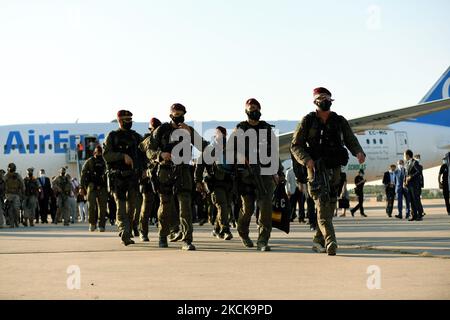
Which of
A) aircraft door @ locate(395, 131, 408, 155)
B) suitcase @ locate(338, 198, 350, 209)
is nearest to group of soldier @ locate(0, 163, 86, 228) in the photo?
suitcase @ locate(338, 198, 350, 209)

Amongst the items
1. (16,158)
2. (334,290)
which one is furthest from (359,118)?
(334,290)

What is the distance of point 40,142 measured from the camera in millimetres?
31406

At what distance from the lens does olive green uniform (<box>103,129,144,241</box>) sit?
11.4 metres

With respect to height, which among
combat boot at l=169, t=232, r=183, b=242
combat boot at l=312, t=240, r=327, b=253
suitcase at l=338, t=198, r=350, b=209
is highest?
suitcase at l=338, t=198, r=350, b=209

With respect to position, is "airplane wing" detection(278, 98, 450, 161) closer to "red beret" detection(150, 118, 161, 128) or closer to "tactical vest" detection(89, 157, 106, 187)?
"tactical vest" detection(89, 157, 106, 187)

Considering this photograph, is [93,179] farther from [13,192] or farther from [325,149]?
[325,149]

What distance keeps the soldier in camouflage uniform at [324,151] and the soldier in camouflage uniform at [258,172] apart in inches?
33.1

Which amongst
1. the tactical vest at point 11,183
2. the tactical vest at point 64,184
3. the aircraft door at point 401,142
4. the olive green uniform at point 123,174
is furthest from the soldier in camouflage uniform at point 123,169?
the aircraft door at point 401,142

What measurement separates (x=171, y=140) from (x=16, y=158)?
70.5 ft

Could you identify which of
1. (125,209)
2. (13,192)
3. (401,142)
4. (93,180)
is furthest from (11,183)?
(401,142)

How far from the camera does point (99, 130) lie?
32.0m

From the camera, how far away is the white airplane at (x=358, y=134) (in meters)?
28.0
